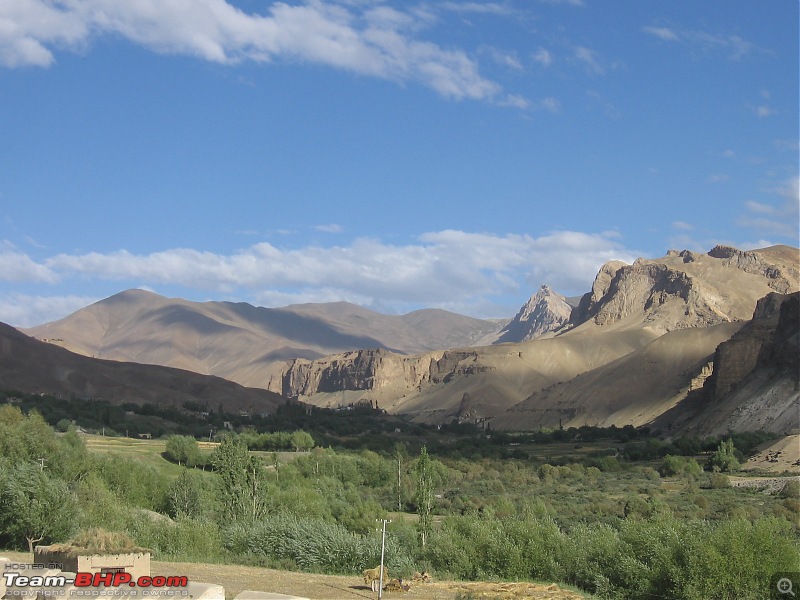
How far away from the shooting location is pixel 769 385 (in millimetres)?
94000

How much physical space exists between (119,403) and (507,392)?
238 feet

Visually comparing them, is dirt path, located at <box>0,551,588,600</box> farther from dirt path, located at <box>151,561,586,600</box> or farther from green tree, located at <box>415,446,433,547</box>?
green tree, located at <box>415,446,433,547</box>

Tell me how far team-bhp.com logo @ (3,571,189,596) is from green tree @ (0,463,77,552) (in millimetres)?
14415

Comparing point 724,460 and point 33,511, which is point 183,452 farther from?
point 724,460

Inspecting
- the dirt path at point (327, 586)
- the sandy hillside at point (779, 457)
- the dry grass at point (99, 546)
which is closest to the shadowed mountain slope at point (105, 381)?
the sandy hillside at point (779, 457)

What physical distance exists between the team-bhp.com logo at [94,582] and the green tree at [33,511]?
568 inches

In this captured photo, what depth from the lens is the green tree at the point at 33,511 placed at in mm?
29984

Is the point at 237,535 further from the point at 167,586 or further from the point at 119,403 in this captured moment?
the point at 119,403

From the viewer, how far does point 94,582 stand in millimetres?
15898

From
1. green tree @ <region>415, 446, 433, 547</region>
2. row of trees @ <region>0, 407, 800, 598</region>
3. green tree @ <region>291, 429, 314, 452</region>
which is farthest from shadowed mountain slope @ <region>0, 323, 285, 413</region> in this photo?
green tree @ <region>415, 446, 433, 547</region>

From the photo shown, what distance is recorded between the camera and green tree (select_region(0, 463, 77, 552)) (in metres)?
30.0

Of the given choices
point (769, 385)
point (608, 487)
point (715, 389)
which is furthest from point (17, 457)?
point (715, 389)

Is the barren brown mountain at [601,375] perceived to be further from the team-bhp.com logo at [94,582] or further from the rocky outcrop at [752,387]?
the team-bhp.com logo at [94,582]

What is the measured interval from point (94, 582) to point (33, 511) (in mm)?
15571
